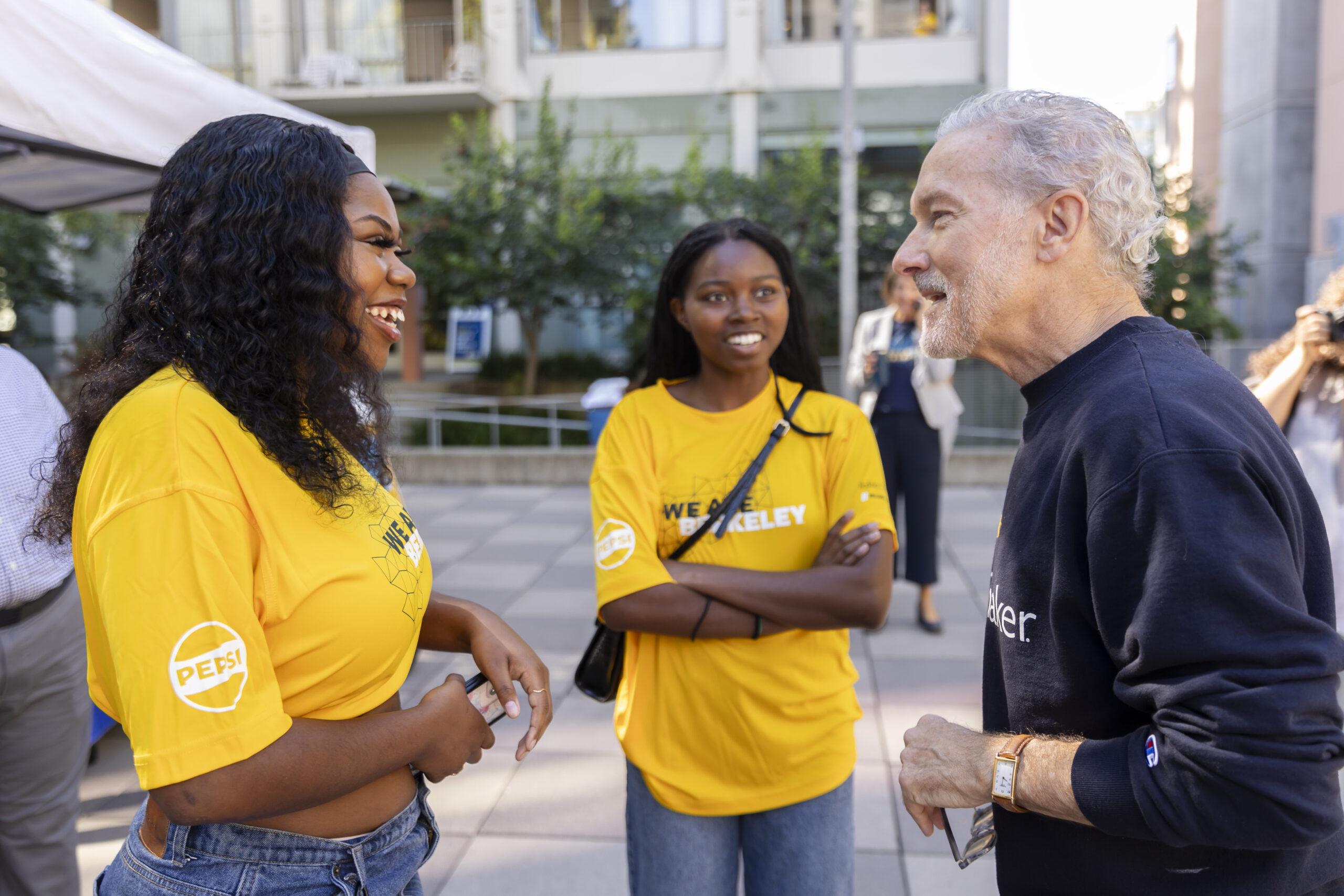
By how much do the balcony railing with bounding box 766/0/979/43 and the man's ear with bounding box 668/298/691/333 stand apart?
18.0 metres

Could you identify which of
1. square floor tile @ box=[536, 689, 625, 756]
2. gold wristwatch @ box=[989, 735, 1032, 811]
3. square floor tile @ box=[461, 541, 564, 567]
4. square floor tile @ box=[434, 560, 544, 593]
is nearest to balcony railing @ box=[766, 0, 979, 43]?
square floor tile @ box=[461, 541, 564, 567]

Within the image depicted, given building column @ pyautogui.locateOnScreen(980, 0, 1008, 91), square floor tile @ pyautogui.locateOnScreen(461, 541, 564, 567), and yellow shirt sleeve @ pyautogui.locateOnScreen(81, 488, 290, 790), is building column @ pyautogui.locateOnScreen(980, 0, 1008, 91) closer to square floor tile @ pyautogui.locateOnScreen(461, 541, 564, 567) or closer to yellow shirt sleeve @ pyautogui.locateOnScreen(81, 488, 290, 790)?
square floor tile @ pyautogui.locateOnScreen(461, 541, 564, 567)

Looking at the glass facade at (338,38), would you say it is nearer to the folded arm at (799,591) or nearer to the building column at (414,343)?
the building column at (414,343)

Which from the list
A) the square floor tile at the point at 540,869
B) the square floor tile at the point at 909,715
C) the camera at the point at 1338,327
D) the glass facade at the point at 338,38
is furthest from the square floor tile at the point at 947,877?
the glass facade at the point at 338,38

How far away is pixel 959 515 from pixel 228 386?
817 centimetres

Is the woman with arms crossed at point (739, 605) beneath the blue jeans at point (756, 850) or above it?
above

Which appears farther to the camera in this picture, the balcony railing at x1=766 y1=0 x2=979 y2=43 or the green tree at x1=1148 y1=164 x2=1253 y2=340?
the balcony railing at x1=766 y1=0 x2=979 y2=43

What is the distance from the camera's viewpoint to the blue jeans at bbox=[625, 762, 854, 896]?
80.4 inches

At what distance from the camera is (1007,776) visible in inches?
51.8

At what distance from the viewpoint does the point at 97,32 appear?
305 cm

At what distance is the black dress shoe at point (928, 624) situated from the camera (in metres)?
5.54

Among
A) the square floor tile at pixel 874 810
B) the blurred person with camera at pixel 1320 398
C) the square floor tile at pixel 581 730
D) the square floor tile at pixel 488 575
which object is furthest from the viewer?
the square floor tile at pixel 488 575

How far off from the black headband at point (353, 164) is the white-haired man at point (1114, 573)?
88cm

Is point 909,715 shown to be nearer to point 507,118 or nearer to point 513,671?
point 513,671
